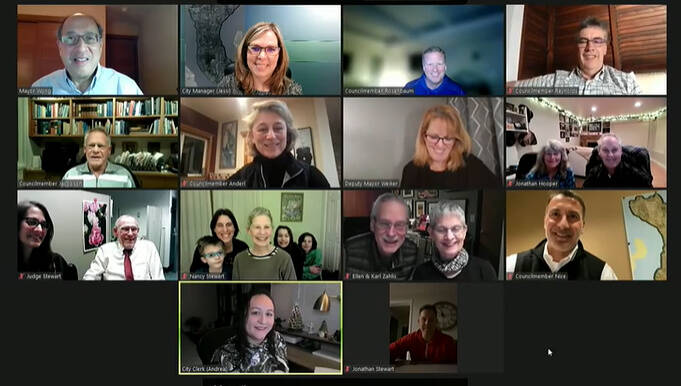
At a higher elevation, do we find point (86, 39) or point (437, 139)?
point (86, 39)

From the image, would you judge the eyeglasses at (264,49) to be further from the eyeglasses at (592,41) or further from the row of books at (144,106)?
the eyeglasses at (592,41)

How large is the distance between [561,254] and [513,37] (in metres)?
1.70

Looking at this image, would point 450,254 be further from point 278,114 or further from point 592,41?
point 592,41

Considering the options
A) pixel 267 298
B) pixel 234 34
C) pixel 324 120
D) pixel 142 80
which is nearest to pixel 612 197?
pixel 324 120

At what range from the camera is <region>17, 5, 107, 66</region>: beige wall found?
5992 mm

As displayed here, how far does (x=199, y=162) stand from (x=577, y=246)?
2.96 meters

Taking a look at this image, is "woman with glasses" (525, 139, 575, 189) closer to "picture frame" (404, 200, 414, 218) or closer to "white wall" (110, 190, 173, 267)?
"picture frame" (404, 200, 414, 218)

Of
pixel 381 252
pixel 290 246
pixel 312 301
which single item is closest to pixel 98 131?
pixel 290 246

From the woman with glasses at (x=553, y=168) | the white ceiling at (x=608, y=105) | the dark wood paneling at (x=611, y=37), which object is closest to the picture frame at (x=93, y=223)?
the woman with glasses at (x=553, y=168)

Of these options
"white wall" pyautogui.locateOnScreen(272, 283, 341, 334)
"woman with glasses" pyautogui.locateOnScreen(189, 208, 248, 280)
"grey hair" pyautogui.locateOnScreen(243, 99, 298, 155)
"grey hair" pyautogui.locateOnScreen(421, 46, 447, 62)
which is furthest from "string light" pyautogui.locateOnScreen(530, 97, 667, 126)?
"woman with glasses" pyautogui.locateOnScreen(189, 208, 248, 280)

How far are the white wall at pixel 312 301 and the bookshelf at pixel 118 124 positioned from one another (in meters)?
1.21

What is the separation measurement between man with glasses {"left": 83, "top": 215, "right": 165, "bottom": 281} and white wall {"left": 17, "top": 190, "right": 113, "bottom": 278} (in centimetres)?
6

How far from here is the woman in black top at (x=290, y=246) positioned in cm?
601

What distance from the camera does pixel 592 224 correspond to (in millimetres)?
6055
